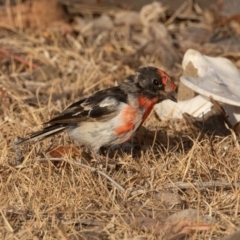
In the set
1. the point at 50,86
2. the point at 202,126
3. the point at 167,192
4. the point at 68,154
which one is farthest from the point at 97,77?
the point at 167,192

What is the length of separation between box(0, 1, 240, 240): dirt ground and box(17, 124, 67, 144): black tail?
0.10 metres

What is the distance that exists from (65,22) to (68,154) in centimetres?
410

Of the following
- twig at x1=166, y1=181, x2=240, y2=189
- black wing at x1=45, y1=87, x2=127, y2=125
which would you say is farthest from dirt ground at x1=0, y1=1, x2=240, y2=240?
black wing at x1=45, y1=87, x2=127, y2=125

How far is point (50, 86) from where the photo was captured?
7.88 metres

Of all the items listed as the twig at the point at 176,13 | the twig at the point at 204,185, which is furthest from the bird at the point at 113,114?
the twig at the point at 176,13

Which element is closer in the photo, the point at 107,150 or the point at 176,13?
the point at 107,150

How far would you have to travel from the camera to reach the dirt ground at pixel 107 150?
4637mm

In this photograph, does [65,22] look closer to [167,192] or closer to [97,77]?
[97,77]

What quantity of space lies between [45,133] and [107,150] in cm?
57

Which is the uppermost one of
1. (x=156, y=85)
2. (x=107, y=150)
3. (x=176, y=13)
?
(x=156, y=85)

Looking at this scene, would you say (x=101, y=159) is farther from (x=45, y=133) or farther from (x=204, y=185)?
(x=204, y=185)

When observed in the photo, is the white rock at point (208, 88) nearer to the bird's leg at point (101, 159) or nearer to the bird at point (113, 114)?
the bird at point (113, 114)

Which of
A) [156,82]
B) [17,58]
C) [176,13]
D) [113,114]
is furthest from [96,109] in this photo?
[176,13]

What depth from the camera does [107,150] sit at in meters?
6.00
